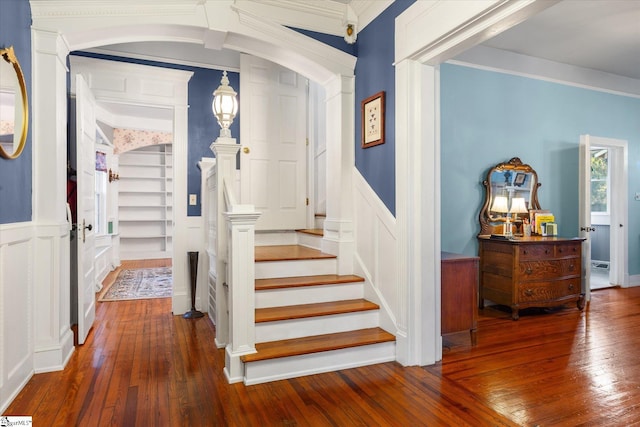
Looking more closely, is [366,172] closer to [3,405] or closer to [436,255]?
[436,255]

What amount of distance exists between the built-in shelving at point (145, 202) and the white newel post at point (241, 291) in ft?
22.2

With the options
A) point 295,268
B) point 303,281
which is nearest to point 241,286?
point 303,281

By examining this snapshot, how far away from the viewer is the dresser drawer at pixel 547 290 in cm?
406

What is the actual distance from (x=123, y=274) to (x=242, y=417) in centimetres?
546

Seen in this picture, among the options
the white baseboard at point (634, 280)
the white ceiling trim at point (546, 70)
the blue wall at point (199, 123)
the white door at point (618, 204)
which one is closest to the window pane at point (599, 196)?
the white door at point (618, 204)

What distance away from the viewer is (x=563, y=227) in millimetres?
5168

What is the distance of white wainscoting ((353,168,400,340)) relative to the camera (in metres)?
2.97

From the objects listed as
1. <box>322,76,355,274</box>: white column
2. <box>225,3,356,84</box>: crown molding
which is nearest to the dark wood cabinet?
<box>322,76,355,274</box>: white column

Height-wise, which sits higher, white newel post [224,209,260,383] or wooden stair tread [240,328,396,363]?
white newel post [224,209,260,383]

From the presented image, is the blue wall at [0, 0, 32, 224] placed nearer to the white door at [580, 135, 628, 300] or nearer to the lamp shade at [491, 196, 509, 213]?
the lamp shade at [491, 196, 509, 213]

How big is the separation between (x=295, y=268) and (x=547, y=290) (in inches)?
112

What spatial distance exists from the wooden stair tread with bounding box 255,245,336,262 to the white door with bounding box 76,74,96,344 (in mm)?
1494

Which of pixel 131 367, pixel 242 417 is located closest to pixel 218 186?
pixel 131 367

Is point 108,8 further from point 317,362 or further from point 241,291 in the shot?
point 317,362
